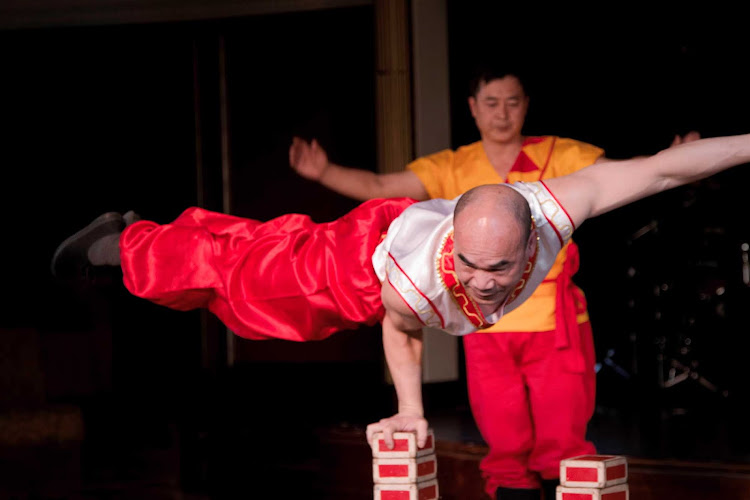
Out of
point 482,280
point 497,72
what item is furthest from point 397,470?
point 497,72

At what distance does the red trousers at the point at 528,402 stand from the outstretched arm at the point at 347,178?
49cm

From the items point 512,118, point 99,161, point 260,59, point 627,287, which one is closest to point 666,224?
point 627,287

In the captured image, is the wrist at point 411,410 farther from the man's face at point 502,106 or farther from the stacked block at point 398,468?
the man's face at point 502,106

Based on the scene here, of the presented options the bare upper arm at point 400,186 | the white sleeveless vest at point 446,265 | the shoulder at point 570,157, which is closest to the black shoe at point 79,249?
the bare upper arm at point 400,186

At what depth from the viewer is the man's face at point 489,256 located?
193cm

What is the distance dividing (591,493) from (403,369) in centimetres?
52

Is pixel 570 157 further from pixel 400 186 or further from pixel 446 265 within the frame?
pixel 446 265

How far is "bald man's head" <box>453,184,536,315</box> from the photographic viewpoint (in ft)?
6.34

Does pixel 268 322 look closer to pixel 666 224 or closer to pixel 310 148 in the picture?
pixel 310 148

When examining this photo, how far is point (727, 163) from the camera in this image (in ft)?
6.91

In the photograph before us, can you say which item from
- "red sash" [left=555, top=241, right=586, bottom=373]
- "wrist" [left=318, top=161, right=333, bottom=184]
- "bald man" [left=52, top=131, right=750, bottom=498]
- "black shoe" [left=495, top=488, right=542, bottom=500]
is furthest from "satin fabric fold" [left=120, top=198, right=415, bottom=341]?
"black shoe" [left=495, top=488, right=542, bottom=500]

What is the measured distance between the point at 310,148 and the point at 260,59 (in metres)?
3.09

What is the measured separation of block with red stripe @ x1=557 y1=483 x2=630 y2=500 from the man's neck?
93cm

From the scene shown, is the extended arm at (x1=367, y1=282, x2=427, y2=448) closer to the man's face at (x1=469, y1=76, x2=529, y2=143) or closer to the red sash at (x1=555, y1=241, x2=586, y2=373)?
the red sash at (x1=555, y1=241, x2=586, y2=373)
